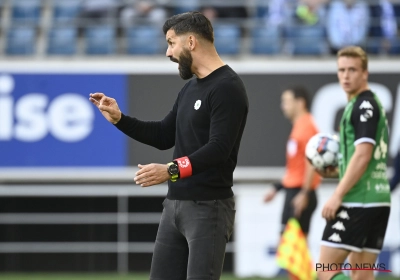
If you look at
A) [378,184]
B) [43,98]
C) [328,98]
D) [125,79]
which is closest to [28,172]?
[43,98]

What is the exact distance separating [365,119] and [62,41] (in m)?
7.88

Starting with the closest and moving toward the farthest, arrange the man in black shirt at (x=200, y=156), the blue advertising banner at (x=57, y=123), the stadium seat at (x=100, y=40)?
the man in black shirt at (x=200, y=156) < the blue advertising banner at (x=57, y=123) < the stadium seat at (x=100, y=40)

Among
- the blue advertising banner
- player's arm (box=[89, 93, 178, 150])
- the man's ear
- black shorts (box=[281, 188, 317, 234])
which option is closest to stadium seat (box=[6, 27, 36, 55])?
the blue advertising banner

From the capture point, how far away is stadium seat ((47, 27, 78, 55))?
1349cm

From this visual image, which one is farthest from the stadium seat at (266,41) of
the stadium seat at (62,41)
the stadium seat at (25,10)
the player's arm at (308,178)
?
the player's arm at (308,178)

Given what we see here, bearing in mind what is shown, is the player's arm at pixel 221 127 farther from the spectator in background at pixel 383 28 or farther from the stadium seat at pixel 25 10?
the stadium seat at pixel 25 10

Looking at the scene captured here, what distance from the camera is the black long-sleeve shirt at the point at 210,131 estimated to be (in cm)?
519

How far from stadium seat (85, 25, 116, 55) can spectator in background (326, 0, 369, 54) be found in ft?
10.3

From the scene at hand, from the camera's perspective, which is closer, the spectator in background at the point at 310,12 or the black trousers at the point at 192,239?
the black trousers at the point at 192,239

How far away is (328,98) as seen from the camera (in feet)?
41.0

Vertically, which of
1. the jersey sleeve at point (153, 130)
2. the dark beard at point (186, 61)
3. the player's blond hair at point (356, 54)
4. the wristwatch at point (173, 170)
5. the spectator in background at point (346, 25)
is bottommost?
the wristwatch at point (173, 170)

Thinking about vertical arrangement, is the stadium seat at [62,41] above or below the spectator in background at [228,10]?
below

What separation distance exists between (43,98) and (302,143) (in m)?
4.47

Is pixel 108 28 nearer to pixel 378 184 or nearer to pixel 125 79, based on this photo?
pixel 125 79
